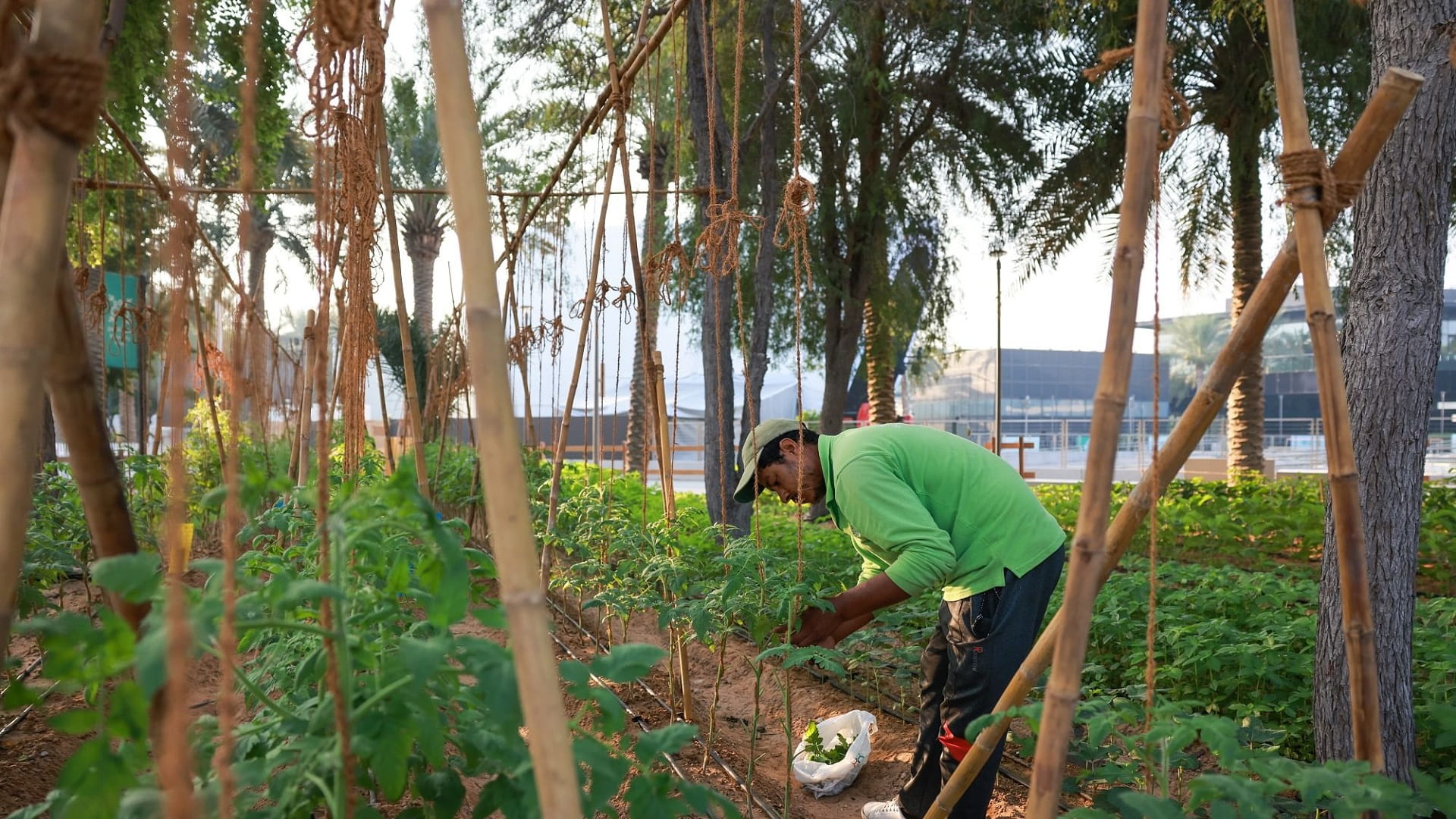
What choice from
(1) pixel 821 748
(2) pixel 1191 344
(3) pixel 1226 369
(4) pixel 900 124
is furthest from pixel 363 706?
(2) pixel 1191 344

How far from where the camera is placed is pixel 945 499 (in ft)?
8.55

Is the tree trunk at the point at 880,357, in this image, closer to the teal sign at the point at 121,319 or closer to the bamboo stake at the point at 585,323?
the teal sign at the point at 121,319

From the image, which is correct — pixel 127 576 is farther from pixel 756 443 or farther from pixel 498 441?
pixel 756 443

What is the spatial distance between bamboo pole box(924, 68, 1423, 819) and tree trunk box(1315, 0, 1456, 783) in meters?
1.31

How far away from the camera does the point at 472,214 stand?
985 mm

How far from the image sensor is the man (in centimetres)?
244

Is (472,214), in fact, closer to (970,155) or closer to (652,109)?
(652,109)

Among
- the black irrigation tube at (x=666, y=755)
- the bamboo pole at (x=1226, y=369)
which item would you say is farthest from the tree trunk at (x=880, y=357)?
the bamboo pole at (x=1226, y=369)

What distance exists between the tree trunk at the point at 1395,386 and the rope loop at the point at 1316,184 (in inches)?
55.5

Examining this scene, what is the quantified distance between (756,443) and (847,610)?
53 cm

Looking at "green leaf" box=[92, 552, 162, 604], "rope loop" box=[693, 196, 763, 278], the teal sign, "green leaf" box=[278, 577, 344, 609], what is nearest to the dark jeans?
"rope loop" box=[693, 196, 763, 278]

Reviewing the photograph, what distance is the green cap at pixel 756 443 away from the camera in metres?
2.72

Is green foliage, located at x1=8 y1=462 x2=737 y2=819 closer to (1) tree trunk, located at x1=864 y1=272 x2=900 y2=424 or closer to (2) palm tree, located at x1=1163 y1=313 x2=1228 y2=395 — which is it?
(1) tree trunk, located at x1=864 y1=272 x2=900 y2=424

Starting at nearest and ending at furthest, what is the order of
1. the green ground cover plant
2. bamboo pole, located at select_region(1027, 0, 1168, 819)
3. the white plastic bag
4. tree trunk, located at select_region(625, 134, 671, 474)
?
1. bamboo pole, located at select_region(1027, 0, 1168, 819)
2. the green ground cover plant
3. the white plastic bag
4. tree trunk, located at select_region(625, 134, 671, 474)
